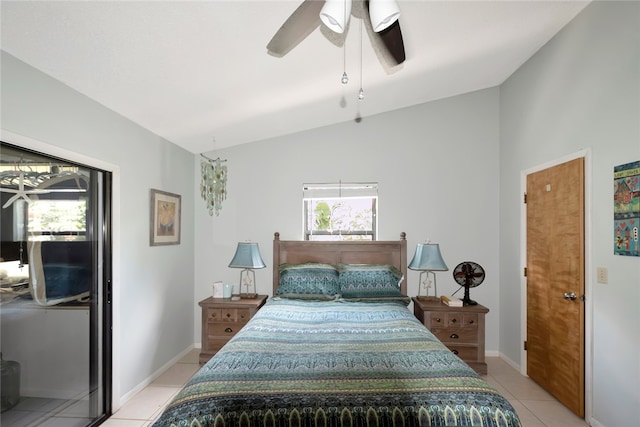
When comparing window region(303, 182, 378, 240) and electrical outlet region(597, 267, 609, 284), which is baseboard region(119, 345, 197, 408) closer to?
window region(303, 182, 378, 240)

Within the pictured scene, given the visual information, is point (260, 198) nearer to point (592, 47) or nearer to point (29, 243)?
point (29, 243)

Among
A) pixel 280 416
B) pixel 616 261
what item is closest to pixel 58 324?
pixel 280 416

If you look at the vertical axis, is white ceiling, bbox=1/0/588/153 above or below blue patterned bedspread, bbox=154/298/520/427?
above

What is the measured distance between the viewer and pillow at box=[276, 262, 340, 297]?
3262 millimetres

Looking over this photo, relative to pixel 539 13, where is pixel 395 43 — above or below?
below

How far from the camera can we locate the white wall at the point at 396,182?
3.78 metres

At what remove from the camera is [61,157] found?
211cm

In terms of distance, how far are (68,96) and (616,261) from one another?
3.74 meters

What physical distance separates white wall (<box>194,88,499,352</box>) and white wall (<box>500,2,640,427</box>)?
76 cm

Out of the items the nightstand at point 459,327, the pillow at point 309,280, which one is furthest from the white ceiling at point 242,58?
the nightstand at point 459,327

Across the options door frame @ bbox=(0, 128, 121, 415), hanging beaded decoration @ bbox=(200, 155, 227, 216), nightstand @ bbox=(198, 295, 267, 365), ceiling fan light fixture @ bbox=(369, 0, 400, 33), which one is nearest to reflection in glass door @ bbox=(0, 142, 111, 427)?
door frame @ bbox=(0, 128, 121, 415)

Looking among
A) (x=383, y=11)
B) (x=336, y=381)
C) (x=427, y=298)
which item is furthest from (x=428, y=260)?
(x=383, y=11)

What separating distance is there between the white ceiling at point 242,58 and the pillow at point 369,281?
5.60 ft

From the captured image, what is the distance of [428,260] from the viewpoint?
3.35m
